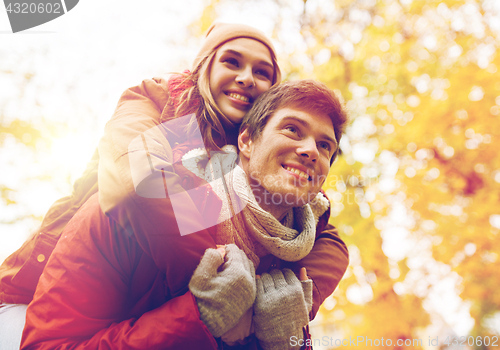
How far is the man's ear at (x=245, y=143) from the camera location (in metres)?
1.67

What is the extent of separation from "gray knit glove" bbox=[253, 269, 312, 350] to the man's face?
0.44 m

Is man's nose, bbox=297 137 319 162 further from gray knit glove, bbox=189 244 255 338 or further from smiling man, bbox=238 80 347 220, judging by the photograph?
gray knit glove, bbox=189 244 255 338

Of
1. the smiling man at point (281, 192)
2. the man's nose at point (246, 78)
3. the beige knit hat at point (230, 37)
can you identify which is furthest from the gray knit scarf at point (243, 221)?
the beige knit hat at point (230, 37)

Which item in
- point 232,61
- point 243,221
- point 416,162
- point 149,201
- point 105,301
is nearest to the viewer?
point 149,201

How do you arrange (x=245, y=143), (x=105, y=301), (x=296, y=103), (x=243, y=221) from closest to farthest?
(x=105, y=301), (x=243, y=221), (x=296, y=103), (x=245, y=143)

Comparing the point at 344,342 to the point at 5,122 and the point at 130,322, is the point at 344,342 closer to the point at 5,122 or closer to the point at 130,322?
the point at 130,322

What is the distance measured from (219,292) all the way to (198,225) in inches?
11.0

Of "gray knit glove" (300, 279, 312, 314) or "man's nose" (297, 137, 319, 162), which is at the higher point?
"man's nose" (297, 137, 319, 162)

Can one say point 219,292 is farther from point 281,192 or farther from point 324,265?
point 324,265

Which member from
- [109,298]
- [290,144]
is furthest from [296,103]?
[109,298]

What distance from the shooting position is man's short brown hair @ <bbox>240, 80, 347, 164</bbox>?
5.19 ft

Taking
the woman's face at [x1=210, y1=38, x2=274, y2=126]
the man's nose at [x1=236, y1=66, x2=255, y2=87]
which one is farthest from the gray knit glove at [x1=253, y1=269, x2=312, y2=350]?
the man's nose at [x1=236, y1=66, x2=255, y2=87]

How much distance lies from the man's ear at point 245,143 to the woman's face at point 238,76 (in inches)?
5.5

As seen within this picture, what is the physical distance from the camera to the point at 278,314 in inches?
50.1
